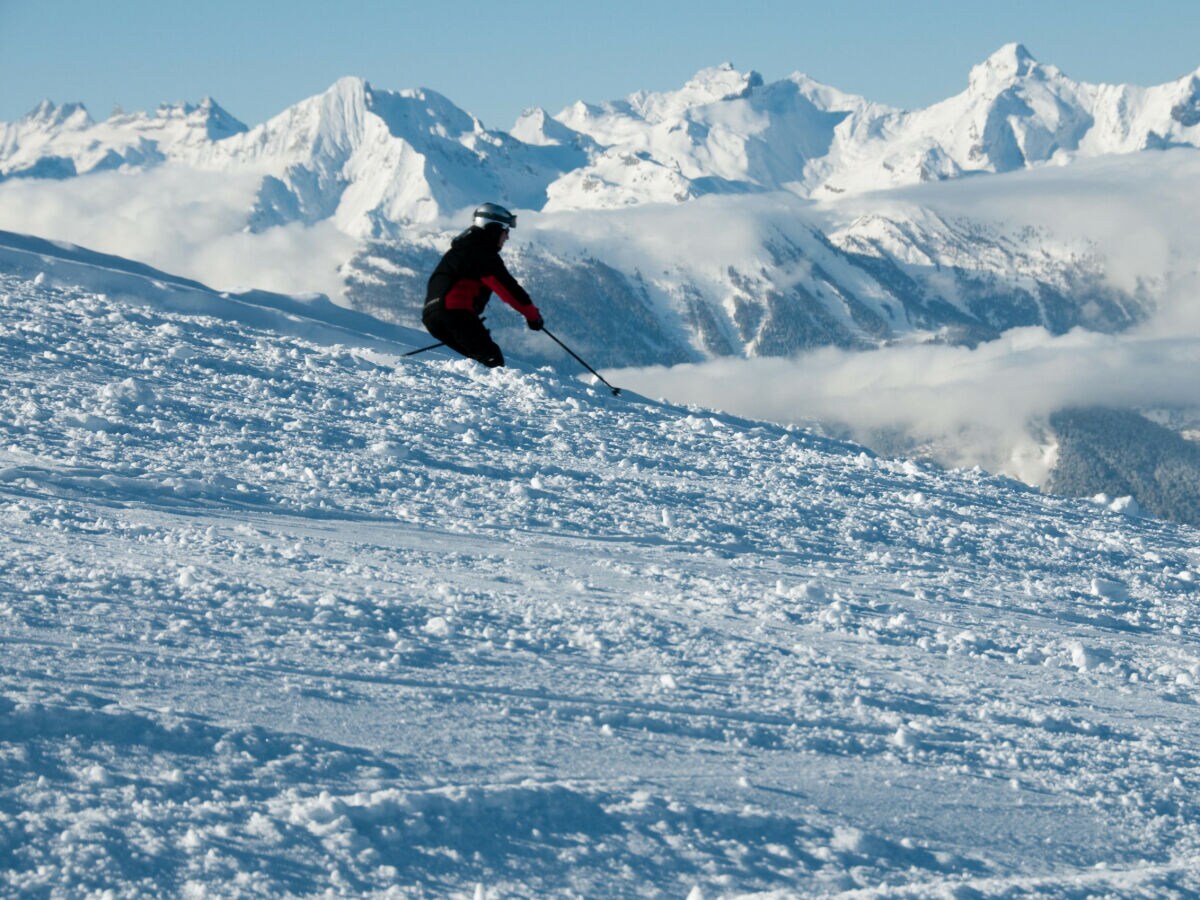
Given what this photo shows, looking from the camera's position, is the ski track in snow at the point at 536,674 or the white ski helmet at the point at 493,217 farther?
the white ski helmet at the point at 493,217

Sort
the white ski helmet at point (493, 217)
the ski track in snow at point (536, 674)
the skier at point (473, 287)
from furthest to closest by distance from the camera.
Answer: the skier at point (473, 287)
the white ski helmet at point (493, 217)
the ski track in snow at point (536, 674)

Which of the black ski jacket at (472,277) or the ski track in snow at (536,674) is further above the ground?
the black ski jacket at (472,277)

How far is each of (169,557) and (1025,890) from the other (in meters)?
8.20

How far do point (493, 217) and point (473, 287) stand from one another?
74cm

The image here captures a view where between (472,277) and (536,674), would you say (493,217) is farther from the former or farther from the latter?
(536,674)

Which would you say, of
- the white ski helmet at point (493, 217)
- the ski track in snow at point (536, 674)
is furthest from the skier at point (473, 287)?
the ski track in snow at point (536, 674)

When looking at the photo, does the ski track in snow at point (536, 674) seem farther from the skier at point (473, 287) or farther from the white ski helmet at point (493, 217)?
the white ski helmet at point (493, 217)

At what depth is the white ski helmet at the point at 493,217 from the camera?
1134 centimetres

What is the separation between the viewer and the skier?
37.9 ft

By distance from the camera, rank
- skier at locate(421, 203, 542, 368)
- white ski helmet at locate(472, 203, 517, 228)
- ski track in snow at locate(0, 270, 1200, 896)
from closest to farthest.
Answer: ski track in snow at locate(0, 270, 1200, 896) < white ski helmet at locate(472, 203, 517, 228) < skier at locate(421, 203, 542, 368)

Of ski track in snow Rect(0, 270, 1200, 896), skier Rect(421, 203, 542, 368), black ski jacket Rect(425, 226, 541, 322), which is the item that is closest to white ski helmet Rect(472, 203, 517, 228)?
skier Rect(421, 203, 542, 368)

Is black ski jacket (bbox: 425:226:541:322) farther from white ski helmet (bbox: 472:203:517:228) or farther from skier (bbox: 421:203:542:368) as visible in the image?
white ski helmet (bbox: 472:203:517:228)

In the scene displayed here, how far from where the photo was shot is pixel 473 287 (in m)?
11.8

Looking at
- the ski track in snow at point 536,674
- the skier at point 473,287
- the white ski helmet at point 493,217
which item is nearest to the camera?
the ski track in snow at point 536,674
